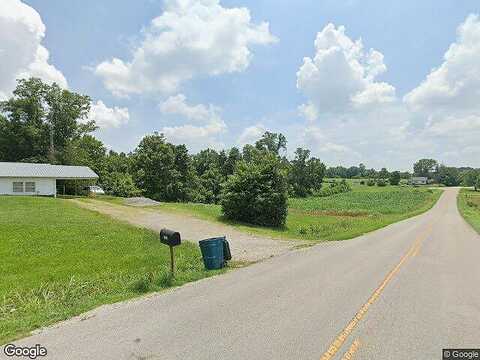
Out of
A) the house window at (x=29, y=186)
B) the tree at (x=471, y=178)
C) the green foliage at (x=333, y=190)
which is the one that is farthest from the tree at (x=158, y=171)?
the tree at (x=471, y=178)

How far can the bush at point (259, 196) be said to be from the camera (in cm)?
2872

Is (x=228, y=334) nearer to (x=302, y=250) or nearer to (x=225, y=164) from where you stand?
(x=302, y=250)

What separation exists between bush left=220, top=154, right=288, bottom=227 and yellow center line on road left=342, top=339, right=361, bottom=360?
22325mm

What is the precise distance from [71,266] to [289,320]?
27.7 ft

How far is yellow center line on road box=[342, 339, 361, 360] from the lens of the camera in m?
5.59

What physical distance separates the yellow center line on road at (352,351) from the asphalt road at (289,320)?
1 centimetres

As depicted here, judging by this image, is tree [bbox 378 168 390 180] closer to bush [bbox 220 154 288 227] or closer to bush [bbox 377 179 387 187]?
bush [bbox 377 179 387 187]

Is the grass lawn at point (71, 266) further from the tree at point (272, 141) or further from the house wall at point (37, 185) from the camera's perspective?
the tree at point (272, 141)

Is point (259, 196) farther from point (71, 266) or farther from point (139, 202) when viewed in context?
point (71, 266)

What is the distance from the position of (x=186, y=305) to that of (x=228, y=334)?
2020 millimetres

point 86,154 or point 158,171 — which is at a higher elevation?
point 86,154

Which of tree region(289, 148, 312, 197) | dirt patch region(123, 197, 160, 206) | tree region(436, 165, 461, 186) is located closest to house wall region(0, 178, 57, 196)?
dirt patch region(123, 197, 160, 206)

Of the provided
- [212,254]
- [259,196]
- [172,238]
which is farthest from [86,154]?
[172,238]

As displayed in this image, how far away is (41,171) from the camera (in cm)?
3816
